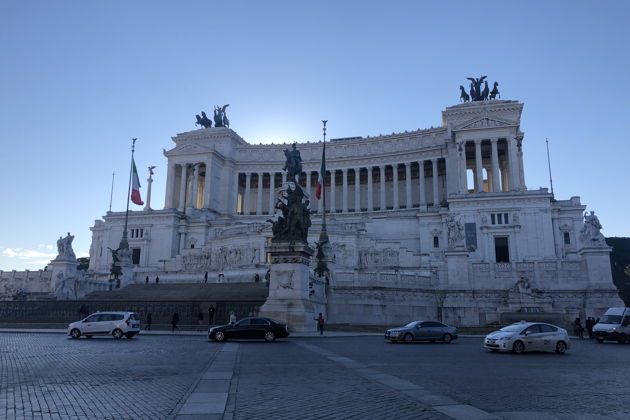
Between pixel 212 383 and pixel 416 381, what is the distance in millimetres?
4368

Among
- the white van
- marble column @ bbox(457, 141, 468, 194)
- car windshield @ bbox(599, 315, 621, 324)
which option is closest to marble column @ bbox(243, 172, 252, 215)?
marble column @ bbox(457, 141, 468, 194)

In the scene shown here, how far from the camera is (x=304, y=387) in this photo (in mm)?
10094

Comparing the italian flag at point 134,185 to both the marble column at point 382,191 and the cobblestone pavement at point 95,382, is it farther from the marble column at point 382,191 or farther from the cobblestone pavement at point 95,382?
the cobblestone pavement at point 95,382

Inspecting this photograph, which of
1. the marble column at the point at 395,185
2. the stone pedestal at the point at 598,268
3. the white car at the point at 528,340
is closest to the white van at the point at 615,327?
the white car at the point at 528,340

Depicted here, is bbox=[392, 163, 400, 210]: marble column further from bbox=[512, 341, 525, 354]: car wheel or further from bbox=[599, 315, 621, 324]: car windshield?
bbox=[512, 341, 525, 354]: car wheel

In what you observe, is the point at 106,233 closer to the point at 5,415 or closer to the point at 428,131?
the point at 428,131

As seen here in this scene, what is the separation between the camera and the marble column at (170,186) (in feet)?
Answer: 307

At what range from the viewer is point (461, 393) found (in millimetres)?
9477

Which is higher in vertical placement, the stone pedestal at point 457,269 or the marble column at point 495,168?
the marble column at point 495,168

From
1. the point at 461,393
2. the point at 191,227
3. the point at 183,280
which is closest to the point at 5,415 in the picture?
the point at 461,393

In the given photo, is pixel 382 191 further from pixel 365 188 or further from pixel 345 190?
pixel 365 188

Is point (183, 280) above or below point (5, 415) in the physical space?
above

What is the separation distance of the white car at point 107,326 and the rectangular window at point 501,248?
52258 mm

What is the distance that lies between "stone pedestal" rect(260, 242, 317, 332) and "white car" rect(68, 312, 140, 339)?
6.78 m
